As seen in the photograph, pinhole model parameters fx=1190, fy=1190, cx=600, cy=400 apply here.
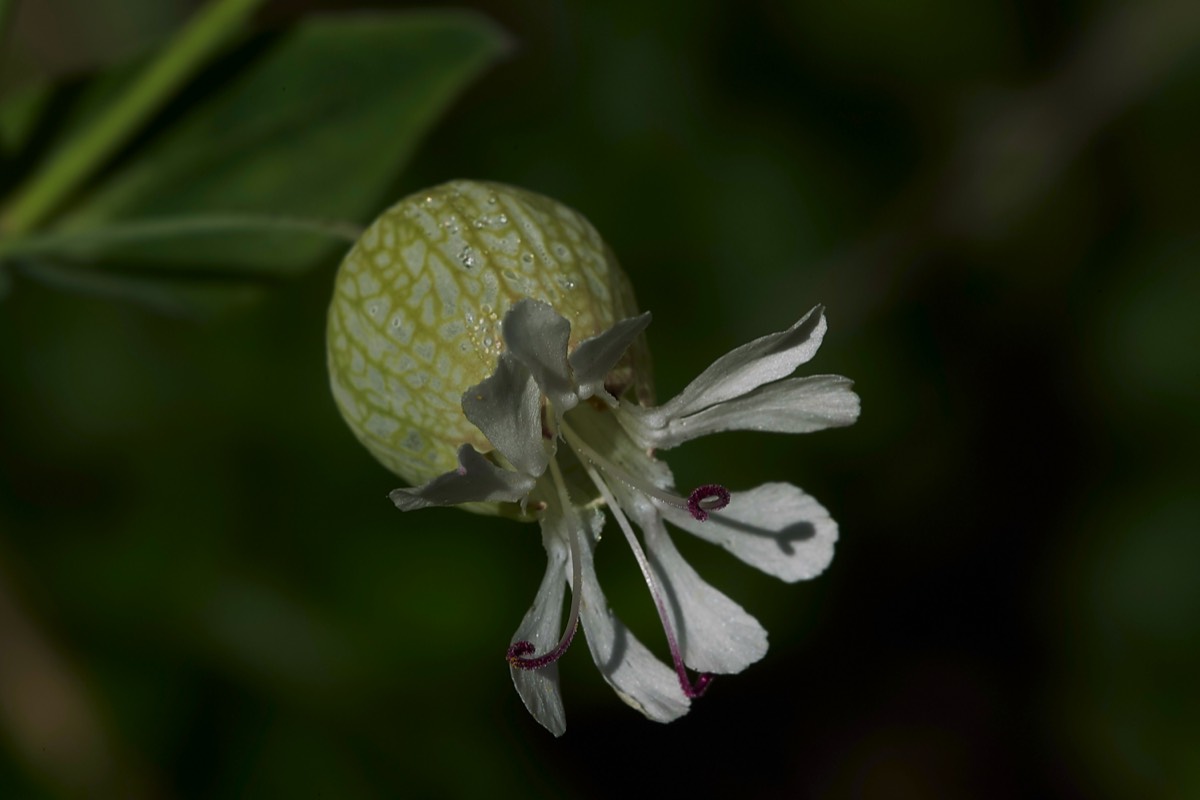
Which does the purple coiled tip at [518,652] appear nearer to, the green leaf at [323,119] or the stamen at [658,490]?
the stamen at [658,490]

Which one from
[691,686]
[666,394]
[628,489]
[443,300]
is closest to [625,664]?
[691,686]

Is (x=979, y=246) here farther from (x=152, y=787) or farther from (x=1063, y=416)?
(x=152, y=787)

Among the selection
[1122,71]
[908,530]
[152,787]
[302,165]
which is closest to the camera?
[302,165]

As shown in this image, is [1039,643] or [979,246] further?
[979,246]

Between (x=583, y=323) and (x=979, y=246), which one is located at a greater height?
(x=583, y=323)

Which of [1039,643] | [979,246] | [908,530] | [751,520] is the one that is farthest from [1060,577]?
[751,520]

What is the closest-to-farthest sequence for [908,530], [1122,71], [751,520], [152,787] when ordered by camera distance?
1. [751,520]
2. [152,787]
3. [908,530]
4. [1122,71]

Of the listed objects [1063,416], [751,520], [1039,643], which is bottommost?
[1039,643]

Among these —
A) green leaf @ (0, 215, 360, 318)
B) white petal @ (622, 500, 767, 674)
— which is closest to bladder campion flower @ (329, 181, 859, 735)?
white petal @ (622, 500, 767, 674)
